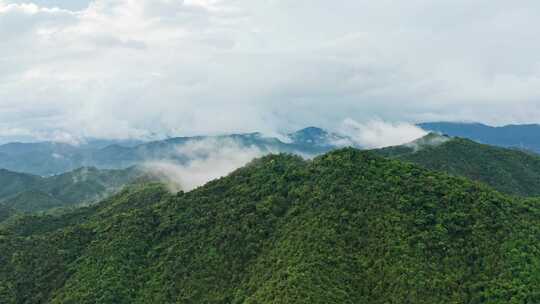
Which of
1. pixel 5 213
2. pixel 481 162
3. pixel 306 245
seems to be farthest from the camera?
pixel 5 213

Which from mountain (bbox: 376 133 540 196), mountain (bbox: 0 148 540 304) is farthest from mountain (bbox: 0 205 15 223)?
mountain (bbox: 376 133 540 196)

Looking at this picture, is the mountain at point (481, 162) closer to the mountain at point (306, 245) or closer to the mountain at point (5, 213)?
the mountain at point (306, 245)

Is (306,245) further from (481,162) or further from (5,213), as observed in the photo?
(5,213)

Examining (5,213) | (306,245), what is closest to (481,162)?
(306,245)

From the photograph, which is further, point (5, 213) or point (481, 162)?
point (5, 213)

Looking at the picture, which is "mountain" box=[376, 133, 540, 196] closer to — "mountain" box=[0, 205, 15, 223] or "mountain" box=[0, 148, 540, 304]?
"mountain" box=[0, 148, 540, 304]

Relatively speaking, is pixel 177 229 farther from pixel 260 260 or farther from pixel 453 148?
pixel 453 148
